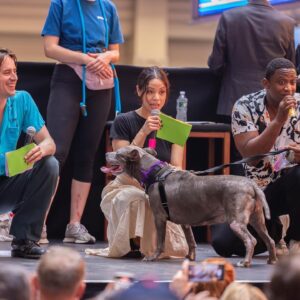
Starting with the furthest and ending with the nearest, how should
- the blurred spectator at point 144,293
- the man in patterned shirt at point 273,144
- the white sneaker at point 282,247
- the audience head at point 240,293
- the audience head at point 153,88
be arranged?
the audience head at point 153,88 < the white sneaker at point 282,247 < the man in patterned shirt at point 273,144 < the audience head at point 240,293 < the blurred spectator at point 144,293

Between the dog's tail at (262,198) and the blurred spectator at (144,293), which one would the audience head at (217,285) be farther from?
the dog's tail at (262,198)

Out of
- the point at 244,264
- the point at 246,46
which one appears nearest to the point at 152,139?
the point at 244,264

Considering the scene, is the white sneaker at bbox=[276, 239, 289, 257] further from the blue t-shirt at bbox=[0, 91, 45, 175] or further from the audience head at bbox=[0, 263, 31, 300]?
the audience head at bbox=[0, 263, 31, 300]

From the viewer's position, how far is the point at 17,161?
175 inches

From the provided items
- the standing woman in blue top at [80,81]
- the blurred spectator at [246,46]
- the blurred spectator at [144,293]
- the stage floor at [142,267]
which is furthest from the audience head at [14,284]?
the blurred spectator at [246,46]

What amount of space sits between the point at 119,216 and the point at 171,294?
259cm

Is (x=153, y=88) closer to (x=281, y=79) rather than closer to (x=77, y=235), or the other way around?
(x=281, y=79)

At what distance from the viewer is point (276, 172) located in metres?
4.84

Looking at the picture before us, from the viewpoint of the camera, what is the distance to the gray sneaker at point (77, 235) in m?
5.52

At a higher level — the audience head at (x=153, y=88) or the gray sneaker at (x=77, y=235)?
the audience head at (x=153, y=88)

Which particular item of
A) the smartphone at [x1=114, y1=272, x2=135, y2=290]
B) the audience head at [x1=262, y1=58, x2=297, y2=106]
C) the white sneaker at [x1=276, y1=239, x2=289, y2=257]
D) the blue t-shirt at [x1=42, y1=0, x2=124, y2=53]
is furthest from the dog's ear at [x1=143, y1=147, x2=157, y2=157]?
the smartphone at [x1=114, y1=272, x2=135, y2=290]

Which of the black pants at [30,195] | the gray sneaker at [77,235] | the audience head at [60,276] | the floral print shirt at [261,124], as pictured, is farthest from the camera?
the gray sneaker at [77,235]

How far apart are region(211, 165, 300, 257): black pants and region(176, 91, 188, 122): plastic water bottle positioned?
43.4 inches

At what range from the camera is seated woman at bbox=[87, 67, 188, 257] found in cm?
478
